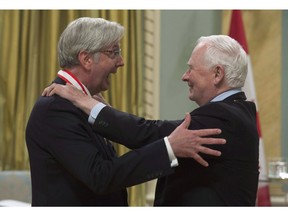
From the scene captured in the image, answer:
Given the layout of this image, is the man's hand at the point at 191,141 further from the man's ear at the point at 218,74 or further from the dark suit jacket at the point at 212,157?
the man's ear at the point at 218,74

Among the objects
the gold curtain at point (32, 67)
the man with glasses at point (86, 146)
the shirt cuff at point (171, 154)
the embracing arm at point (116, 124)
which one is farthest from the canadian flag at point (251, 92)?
the shirt cuff at point (171, 154)

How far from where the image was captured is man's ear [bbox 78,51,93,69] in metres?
2.69

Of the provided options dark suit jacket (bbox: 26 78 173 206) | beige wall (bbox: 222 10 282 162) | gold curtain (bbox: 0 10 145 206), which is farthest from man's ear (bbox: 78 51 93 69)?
beige wall (bbox: 222 10 282 162)

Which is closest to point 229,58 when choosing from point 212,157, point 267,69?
point 212,157

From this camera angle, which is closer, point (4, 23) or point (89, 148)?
point (89, 148)

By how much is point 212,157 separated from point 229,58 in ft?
1.37

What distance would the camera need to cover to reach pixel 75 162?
244 centimetres

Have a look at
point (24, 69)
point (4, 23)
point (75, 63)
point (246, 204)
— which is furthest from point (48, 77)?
point (246, 204)

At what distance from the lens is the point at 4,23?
5863 millimetres

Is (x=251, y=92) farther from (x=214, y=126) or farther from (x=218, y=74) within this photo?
(x=214, y=126)

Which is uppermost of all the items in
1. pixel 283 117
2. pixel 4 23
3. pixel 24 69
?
pixel 4 23

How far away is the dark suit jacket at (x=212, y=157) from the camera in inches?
100.0
